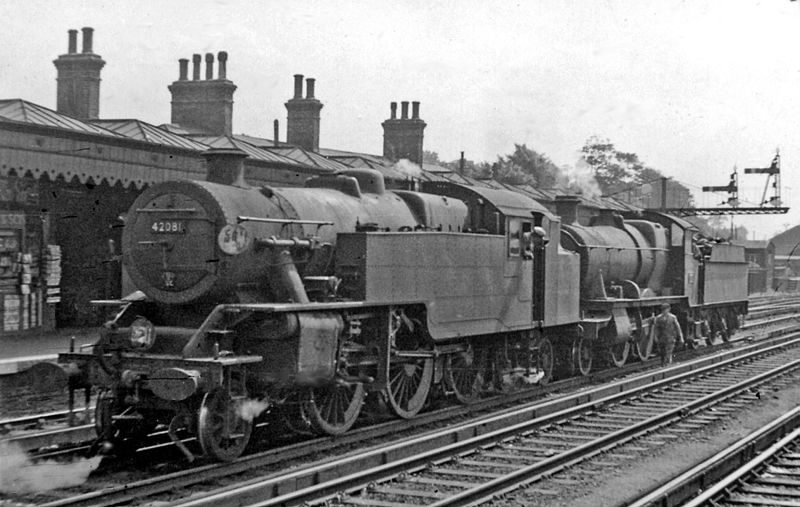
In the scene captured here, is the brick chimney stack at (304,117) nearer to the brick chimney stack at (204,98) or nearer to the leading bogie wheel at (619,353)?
the brick chimney stack at (204,98)

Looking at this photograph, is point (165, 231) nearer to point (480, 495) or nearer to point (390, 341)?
point (390, 341)

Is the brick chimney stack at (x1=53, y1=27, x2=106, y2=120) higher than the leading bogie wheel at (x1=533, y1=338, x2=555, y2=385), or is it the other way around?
the brick chimney stack at (x1=53, y1=27, x2=106, y2=120)

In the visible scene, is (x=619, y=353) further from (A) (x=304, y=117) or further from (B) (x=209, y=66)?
(B) (x=209, y=66)

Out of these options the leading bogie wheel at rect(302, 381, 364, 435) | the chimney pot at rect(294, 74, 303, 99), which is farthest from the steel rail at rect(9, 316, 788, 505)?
the chimney pot at rect(294, 74, 303, 99)

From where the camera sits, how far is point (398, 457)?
27.8 ft

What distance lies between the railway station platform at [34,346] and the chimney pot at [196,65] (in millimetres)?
9054

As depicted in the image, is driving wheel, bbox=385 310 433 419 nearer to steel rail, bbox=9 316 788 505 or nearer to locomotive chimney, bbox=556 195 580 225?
steel rail, bbox=9 316 788 505

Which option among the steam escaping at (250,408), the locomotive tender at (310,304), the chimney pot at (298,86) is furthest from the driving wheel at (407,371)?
the chimney pot at (298,86)

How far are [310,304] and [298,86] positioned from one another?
1829 cm

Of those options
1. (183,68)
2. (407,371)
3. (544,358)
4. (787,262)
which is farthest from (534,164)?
(407,371)

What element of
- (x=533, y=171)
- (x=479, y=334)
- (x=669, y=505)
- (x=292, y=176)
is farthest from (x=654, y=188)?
(x=669, y=505)

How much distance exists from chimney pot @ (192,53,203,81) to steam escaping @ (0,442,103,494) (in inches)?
656

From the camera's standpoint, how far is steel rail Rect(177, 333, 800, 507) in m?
6.78

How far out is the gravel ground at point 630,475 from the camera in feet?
24.2
